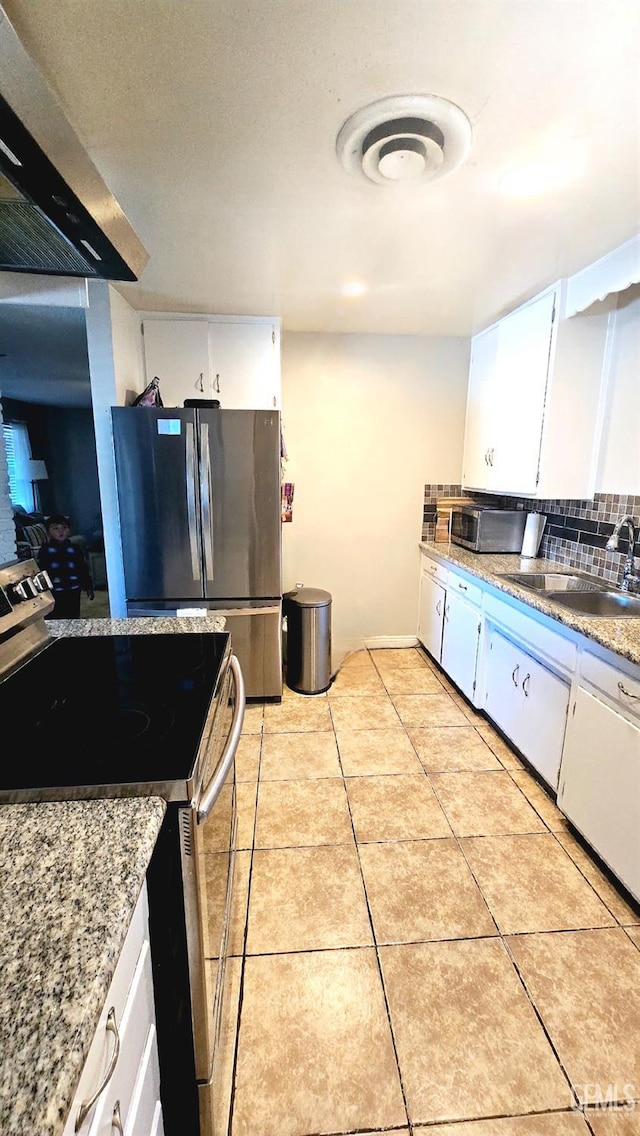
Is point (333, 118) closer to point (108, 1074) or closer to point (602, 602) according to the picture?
point (108, 1074)

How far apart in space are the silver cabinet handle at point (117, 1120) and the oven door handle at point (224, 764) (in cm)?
34

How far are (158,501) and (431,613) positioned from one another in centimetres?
204

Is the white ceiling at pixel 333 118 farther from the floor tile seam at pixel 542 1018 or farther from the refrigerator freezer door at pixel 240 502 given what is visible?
the floor tile seam at pixel 542 1018

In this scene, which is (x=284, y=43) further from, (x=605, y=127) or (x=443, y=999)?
(x=443, y=999)

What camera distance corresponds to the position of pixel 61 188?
84 centimetres

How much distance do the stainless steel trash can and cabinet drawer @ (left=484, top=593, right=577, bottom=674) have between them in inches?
39.8

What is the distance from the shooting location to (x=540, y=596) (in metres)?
2.12

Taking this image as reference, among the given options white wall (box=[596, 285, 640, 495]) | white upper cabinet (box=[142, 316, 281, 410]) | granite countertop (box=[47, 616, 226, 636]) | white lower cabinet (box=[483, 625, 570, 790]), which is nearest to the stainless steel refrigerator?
white upper cabinet (box=[142, 316, 281, 410])

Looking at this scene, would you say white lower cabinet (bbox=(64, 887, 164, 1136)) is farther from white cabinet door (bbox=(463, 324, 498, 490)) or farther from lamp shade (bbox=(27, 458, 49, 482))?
lamp shade (bbox=(27, 458, 49, 482))

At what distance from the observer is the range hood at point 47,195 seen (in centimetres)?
70

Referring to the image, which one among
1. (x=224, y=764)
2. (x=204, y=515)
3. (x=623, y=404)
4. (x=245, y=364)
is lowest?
(x=224, y=764)

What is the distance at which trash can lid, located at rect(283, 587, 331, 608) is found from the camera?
2951mm

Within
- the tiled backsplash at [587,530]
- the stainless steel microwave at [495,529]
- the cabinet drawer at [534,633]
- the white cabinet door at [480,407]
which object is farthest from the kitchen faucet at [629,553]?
the white cabinet door at [480,407]

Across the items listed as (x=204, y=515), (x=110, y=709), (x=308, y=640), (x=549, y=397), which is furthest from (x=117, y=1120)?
(x=549, y=397)
